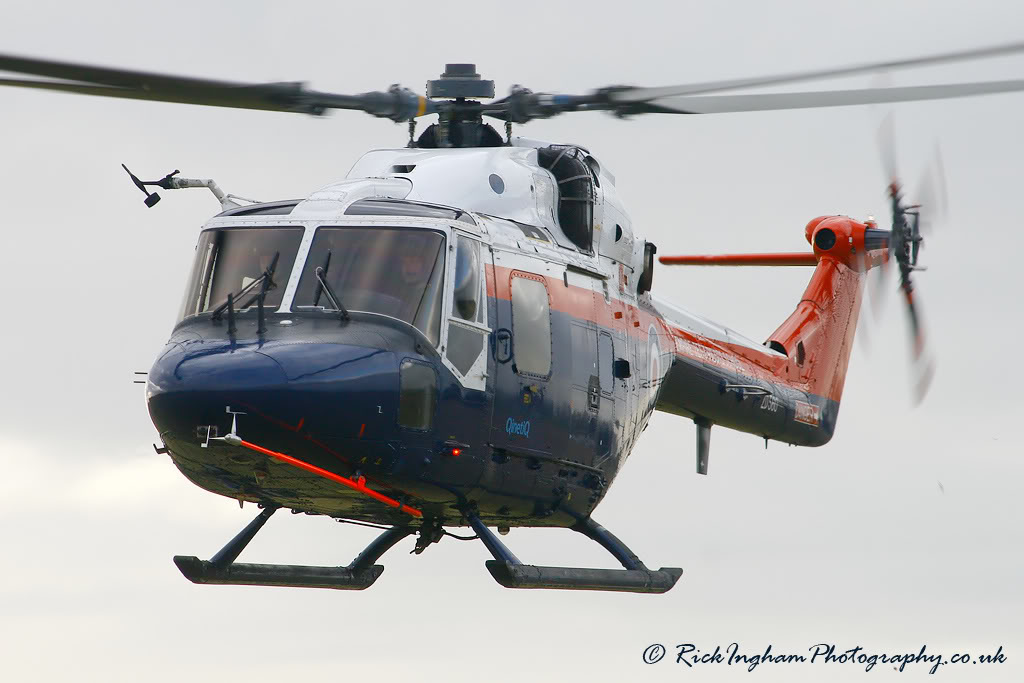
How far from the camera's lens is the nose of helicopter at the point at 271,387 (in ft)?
37.6

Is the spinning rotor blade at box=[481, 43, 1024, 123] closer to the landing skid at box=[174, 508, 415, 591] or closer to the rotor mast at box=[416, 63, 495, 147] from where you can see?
the rotor mast at box=[416, 63, 495, 147]

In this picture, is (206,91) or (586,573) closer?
(206,91)

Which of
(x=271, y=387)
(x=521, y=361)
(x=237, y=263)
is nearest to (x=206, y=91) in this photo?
(x=237, y=263)

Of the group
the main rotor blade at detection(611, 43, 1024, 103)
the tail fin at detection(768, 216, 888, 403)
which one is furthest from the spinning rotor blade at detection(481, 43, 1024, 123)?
the tail fin at detection(768, 216, 888, 403)

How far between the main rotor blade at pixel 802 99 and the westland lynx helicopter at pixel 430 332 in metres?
0.02

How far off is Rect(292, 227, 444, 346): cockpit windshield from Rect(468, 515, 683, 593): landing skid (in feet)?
6.72

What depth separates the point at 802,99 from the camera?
13070 mm

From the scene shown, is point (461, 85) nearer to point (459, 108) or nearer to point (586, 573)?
point (459, 108)

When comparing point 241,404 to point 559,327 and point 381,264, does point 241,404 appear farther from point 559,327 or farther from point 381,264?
point 559,327

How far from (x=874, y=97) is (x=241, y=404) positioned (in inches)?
213

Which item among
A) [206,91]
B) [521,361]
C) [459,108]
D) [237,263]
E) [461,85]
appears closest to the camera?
[206,91]

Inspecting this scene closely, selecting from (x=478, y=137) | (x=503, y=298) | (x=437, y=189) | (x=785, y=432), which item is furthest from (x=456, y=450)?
(x=785, y=432)

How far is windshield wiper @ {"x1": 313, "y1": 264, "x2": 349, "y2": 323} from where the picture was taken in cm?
1200

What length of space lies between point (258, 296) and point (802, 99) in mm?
4599
